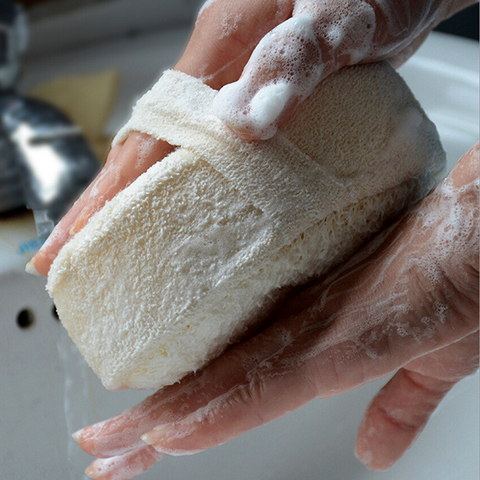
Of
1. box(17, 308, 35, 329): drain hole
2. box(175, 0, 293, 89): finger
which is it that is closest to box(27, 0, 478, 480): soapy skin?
→ box(175, 0, 293, 89): finger

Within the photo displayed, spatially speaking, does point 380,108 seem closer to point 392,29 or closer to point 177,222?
point 392,29

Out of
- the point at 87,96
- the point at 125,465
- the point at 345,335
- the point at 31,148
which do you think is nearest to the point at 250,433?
the point at 125,465

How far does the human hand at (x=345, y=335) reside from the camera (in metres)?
0.38

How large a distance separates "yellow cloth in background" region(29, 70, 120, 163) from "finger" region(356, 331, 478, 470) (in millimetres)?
656

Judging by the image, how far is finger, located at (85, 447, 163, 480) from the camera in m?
0.49

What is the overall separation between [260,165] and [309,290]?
0.38ft

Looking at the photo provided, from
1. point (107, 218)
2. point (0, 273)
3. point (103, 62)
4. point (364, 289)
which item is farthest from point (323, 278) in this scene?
point (103, 62)

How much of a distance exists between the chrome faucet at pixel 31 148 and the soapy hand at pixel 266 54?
36 cm

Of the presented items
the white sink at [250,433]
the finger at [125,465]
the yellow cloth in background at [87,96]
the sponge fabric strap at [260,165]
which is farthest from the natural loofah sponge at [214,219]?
the yellow cloth in background at [87,96]

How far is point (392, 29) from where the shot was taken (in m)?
0.41

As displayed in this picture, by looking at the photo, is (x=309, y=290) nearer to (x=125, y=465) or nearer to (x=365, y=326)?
(x=365, y=326)

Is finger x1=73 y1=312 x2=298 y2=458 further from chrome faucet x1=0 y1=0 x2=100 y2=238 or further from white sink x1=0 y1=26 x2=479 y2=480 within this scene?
chrome faucet x1=0 y1=0 x2=100 y2=238

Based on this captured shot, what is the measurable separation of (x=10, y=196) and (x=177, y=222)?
1.56 feet

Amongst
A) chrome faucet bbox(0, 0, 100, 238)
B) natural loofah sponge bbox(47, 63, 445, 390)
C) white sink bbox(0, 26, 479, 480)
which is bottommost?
white sink bbox(0, 26, 479, 480)
